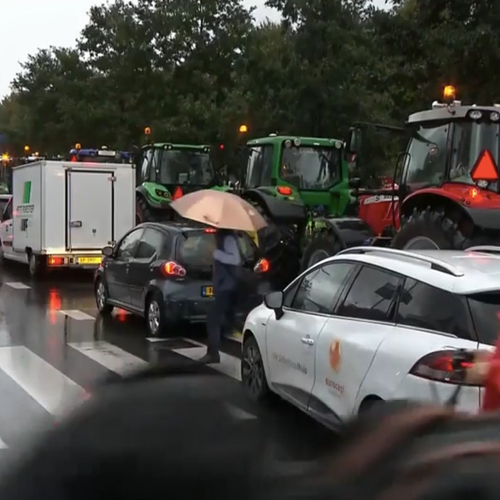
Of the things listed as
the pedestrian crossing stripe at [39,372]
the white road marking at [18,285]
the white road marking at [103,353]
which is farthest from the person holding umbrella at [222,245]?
the white road marking at [18,285]

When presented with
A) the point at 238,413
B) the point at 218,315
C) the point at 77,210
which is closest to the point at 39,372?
the point at 218,315

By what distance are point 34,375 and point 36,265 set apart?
11082 millimetres

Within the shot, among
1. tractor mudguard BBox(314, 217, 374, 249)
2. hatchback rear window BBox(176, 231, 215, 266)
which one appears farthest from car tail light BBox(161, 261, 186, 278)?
tractor mudguard BBox(314, 217, 374, 249)

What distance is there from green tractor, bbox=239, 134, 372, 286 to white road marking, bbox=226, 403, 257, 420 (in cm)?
1128

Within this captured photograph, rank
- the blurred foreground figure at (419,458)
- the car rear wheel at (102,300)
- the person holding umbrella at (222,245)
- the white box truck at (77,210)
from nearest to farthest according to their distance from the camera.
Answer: the blurred foreground figure at (419,458) < the person holding umbrella at (222,245) < the car rear wheel at (102,300) < the white box truck at (77,210)

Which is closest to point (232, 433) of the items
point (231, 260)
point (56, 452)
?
point (56, 452)

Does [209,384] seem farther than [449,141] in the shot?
No

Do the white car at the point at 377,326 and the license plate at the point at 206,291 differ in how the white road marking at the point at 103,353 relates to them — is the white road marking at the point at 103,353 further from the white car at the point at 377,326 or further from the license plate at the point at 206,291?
the white car at the point at 377,326

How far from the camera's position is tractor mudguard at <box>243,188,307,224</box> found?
14.2 metres

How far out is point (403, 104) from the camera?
20047 millimetres

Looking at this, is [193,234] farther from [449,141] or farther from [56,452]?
[56,452]

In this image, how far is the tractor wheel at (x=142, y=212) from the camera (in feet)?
70.8

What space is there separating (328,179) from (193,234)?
443cm

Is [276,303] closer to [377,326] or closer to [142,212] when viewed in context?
[377,326]
